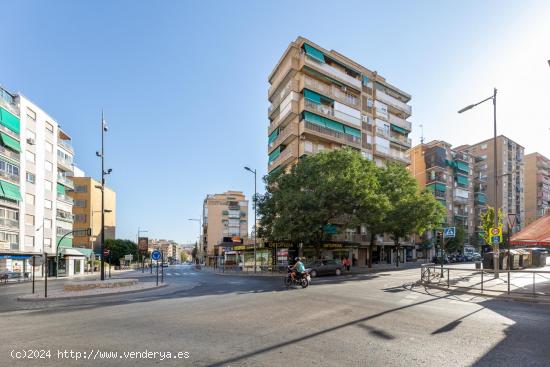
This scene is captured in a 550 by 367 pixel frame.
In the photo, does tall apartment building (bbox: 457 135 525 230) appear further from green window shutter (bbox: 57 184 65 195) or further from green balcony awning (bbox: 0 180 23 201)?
green balcony awning (bbox: 0 180 23 201)

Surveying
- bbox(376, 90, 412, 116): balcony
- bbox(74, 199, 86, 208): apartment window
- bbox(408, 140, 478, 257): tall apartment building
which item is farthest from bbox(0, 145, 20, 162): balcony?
bbox(408, 140, 478, 257): tall apartment building

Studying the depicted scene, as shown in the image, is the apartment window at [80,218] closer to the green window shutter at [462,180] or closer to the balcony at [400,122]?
the balcony at [400,122]

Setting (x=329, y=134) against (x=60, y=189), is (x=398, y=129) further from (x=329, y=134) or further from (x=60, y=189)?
(x=60, y=189)

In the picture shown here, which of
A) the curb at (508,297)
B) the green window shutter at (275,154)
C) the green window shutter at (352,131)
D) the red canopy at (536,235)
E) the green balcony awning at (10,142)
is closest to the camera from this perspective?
the curb at (508,297)

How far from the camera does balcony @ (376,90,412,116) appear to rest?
5366cm

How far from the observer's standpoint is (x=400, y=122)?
184ft

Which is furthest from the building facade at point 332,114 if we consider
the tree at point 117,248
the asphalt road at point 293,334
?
the tree at point 117,248

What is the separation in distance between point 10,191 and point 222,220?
6181cm

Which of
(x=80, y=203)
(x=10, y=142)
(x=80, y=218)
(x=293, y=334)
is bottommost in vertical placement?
(x=293, y=334)

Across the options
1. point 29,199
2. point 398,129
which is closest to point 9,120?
point 29,199

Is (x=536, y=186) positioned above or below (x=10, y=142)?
below

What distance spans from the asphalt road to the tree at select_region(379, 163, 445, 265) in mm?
25249

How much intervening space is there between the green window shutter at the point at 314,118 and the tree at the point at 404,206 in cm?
999

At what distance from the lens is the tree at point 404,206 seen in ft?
122
